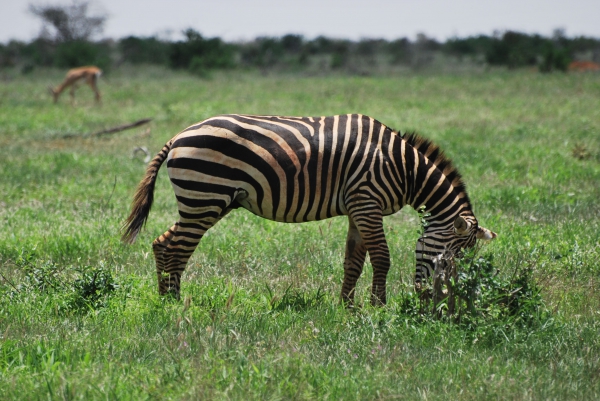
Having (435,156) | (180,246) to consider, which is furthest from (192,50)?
(180,246)

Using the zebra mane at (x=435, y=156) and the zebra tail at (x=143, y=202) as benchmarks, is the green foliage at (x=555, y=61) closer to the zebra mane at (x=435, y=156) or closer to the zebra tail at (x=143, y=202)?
the zebra mane at (x=435, y=156)

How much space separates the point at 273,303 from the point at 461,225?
1.57m

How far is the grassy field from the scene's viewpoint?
407 cm

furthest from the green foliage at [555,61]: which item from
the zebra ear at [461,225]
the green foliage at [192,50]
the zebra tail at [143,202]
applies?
the zebra tail at [143,202]

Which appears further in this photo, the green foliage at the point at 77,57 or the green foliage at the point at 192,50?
the green foliage at the point at 192,50

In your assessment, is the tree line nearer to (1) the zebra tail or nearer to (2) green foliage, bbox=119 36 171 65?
(2) green foliage, bbox=119 36 171 65

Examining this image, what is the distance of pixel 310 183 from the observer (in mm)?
5699

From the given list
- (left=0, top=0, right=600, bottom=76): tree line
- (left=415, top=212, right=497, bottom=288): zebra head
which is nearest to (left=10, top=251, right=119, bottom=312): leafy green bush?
(left=415, top=212, right=497, bottom=288): zebra head

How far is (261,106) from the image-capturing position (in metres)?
20.0

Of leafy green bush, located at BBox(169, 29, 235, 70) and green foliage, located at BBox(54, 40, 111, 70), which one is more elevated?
leafy green bush, located at BBox(169, 29, 235, 70)

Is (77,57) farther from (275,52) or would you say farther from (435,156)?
(435,156)

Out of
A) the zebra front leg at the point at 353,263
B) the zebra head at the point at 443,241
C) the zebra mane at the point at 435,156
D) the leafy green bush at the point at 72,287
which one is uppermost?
the zebra mane at the point at 435,156

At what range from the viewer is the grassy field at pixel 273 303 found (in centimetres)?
407

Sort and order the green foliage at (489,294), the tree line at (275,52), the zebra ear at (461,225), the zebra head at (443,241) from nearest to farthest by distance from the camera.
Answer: the green foliage at (489,294) → the zebra ear at (461,225) → the zebra head at (443,241) → the tree line at (275,52)
